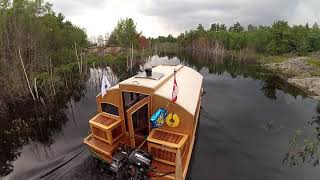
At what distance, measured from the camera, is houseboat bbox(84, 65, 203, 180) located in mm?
10445

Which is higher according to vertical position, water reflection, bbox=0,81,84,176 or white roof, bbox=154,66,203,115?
white roof, bbox=154,66,203,115

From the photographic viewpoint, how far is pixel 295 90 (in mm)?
31578

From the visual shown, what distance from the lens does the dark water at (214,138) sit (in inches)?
519

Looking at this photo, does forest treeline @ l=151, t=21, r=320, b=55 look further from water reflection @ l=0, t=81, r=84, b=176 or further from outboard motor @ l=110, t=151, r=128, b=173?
outboard motor @ l=110, t=151, r=128, b=173

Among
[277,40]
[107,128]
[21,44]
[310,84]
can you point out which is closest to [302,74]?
[310,84]

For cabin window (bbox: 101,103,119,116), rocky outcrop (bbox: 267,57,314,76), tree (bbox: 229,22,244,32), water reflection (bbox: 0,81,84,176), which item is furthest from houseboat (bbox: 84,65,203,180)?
tree (bbox: 229,22,244,32)

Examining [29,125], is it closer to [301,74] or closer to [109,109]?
[109,109]


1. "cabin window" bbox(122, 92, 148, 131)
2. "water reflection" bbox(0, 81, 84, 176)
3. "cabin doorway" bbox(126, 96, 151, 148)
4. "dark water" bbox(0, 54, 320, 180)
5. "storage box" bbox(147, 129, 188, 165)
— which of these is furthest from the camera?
"water reflection" bbox(0, 81, 84, 176)

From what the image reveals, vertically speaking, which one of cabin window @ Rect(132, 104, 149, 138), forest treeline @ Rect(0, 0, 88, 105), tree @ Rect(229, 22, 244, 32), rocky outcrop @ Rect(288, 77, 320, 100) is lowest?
rocky outcrop @ Rect(288, 77, 320, 100)

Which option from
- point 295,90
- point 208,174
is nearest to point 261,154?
point 208,174

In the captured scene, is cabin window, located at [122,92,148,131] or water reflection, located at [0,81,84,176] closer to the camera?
cabin window, located at [122,92,148,131]

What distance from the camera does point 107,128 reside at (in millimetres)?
11383

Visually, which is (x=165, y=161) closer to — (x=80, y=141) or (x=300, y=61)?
(x=80, y=141)

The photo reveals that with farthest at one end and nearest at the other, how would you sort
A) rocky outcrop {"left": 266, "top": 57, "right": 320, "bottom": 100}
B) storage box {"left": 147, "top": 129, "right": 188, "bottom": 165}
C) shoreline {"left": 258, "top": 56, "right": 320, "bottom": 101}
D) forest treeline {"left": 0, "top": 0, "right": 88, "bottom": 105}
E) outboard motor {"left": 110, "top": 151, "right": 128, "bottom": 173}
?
rocky outcrop {"left": 266, "top": 57, "right": 320, "bottom": 100} → shoreline {"left": 258, "top": 56, "right": 320, "bottom": 101} → forest treeline {"left": 0, "top": 0, "right": 88, "bottom": 105} → outboard motor {"left": 110, "top": 151, "right": 128, "bottom": 173} → storage box {"left": 147, "top": 129, "right": 188, "bottom": 165}
